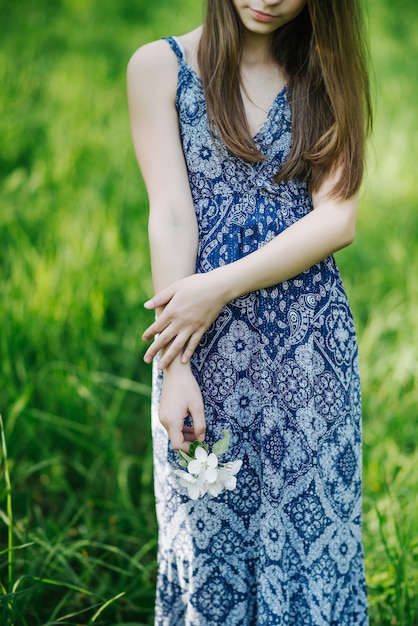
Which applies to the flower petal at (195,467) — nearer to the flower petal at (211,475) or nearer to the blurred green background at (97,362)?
the flower petal at (211,475)

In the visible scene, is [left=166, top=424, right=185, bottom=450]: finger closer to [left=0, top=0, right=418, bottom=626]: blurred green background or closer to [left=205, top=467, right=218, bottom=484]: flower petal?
[left=205, top=467, right=218, bottom=484]: flower petal

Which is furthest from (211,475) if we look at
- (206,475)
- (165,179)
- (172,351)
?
(165,179)

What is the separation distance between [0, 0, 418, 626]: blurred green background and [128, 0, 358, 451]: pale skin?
0.41 metres

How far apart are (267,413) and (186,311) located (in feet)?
Answer: 0.87

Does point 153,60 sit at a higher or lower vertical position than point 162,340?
higher

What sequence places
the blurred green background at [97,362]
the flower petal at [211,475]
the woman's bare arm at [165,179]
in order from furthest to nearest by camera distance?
the blurred green background at [97,362] < the woman's bare arm at [165,179] < the flower petal at [211,475]

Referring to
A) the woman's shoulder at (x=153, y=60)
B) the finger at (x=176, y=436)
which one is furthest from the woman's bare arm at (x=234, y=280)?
the woman's shoulder at (x=153, y=60)

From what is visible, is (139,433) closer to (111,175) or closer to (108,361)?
(108,361)

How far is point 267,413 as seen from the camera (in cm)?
135

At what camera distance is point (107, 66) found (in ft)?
16.4

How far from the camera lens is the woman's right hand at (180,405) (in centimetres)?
127

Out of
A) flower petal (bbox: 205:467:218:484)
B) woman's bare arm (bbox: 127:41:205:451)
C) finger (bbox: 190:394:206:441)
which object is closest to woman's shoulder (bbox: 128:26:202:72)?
woman's bare arm (bbox: 127:41:205:451)

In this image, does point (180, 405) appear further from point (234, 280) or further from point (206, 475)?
point (234, 280)

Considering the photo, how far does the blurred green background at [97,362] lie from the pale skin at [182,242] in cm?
41
